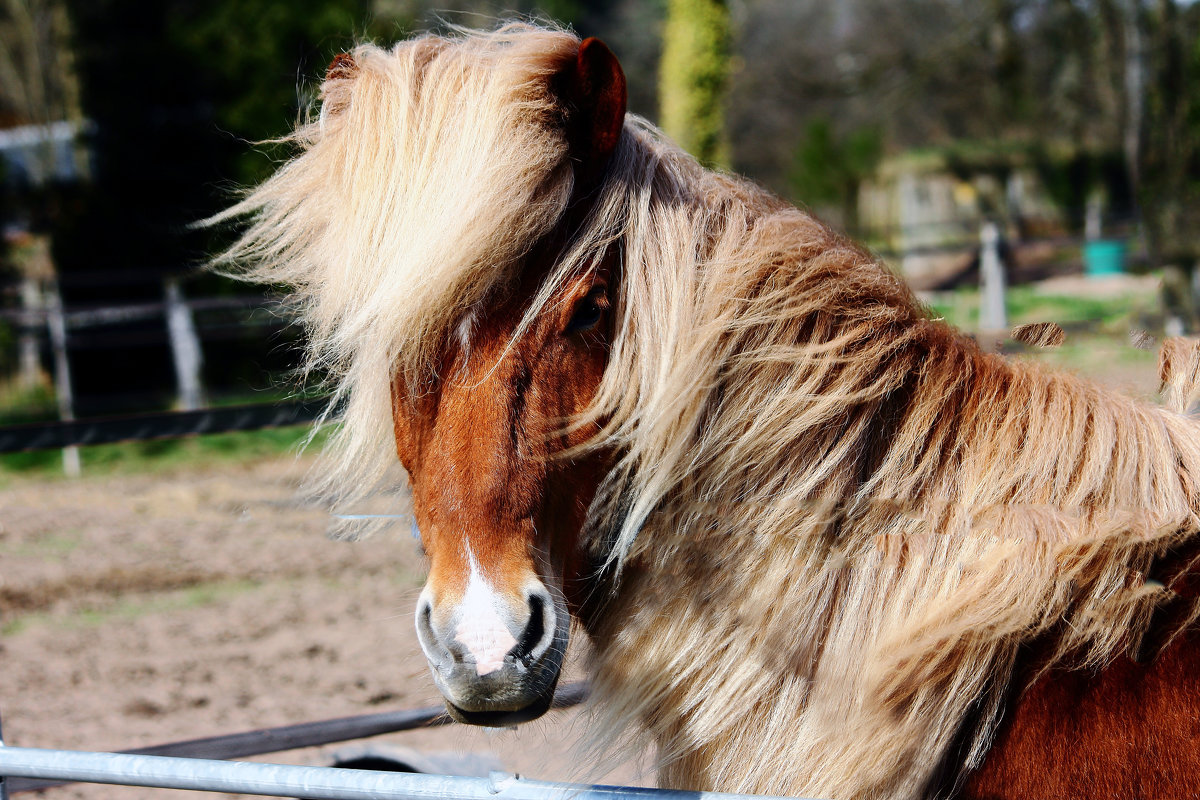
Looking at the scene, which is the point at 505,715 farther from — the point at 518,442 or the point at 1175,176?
the point at 1175,176

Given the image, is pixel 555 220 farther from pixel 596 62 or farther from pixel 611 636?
pixel 611 636

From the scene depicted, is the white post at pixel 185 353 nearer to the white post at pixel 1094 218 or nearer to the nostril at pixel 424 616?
the nostril at pixel 424 616

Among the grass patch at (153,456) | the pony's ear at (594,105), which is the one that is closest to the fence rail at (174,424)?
the pony's ear at (594,105)

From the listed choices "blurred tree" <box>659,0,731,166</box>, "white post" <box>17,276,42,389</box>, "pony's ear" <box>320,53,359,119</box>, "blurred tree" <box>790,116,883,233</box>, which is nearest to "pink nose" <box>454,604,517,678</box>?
"pony's ear" <box>320,53,359,119</box>

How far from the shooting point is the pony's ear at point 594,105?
4.43 ft

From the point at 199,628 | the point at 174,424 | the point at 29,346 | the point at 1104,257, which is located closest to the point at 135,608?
the point at 199,628

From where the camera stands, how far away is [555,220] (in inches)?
52.2

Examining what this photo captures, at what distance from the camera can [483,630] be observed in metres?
1.14

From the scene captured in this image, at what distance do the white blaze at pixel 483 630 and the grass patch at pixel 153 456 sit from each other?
768 cm

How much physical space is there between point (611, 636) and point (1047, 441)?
0.73 meters

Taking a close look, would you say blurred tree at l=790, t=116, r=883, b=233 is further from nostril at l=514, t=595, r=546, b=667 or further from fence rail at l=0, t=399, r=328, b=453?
nostril at l=514, t=595, r=546, b=667

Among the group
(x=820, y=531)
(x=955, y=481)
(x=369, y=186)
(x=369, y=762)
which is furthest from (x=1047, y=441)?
(x=369, y=762)

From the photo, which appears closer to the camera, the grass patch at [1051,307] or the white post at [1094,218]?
the grass patch at [1051,307]

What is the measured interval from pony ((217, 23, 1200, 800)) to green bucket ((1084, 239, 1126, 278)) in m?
13.1
